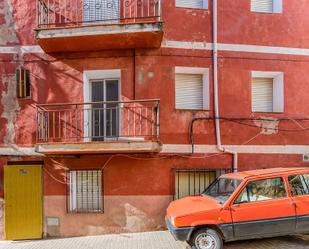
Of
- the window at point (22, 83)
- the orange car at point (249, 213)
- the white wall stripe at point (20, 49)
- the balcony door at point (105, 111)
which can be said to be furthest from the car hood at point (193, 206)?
the white wall stripe at point (20, 49)

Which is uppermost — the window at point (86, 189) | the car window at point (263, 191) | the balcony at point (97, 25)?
the balcony at point (97, 25)

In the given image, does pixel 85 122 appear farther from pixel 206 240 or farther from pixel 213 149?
pixel 206 240

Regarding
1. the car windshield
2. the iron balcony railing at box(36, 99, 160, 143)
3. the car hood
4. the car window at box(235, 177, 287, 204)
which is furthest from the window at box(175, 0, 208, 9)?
the car hood

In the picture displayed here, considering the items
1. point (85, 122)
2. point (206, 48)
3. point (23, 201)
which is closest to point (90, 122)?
point (85, 122)

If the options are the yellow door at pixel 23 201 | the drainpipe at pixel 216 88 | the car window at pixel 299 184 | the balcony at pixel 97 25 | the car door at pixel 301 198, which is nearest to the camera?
the car door at pixel 301 198

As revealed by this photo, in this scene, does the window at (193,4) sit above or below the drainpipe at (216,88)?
above

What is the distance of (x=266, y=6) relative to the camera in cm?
870

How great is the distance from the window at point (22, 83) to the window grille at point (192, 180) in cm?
500

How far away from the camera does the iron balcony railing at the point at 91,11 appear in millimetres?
7883

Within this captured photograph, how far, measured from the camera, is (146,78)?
793 cm

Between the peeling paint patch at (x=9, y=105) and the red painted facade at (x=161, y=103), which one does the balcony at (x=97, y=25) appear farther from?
the peeling paint patch at (x=9, y=105)

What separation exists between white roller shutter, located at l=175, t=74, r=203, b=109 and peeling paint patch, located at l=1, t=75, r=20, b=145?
4795mm

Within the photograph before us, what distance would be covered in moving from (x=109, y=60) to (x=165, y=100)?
202 centimetres

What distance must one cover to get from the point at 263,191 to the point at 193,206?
1.60 metres
